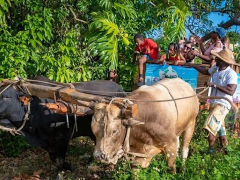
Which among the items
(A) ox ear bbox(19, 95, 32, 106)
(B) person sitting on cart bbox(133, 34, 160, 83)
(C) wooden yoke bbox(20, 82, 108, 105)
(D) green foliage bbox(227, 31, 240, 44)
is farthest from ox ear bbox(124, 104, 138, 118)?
(D) green foliage bbox(227, 31, 240, 44)

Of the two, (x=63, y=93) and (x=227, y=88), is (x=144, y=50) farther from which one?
(x=63, y=93)

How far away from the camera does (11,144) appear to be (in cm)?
563

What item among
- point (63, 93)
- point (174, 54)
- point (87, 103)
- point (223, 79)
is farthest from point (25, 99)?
point (174, 54)

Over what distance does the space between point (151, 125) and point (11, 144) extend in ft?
10.6

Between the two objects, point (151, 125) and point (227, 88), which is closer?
point (151, 125)

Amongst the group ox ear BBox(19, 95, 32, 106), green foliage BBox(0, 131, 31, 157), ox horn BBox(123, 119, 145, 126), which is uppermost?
ox horn BBox(123, 119, 145, 126)

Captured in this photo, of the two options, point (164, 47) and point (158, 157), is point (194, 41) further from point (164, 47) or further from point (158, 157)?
point (158, 157)

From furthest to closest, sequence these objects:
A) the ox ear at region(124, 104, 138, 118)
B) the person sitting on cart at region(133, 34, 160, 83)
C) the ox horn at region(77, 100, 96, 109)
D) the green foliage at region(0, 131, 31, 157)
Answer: the person sitting on cart at region(133, 34, 160, 83) < the green foliage at region(0, 131, 31, 157) < the ox horn at region(77, 100, 96, 109) < the ox ear at region(124, 104, 138, 118)

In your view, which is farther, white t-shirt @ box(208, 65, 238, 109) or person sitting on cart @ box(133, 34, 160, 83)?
person sitting on cart @ box(133, 34, 160, 83)

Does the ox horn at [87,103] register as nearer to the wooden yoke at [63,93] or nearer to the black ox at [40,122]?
the wooden yoke at [63,93]

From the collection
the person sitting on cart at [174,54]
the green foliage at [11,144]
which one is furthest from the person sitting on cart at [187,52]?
the green foliage at [11,144]

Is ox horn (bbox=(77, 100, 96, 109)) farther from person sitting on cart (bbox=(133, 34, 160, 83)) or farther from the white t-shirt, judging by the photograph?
person sitting on cart (bbox=(133, 34, 160, 83))

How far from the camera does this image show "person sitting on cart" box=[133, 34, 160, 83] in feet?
19.3

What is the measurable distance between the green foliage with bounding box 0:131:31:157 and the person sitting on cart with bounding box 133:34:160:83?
2490 millimetres
